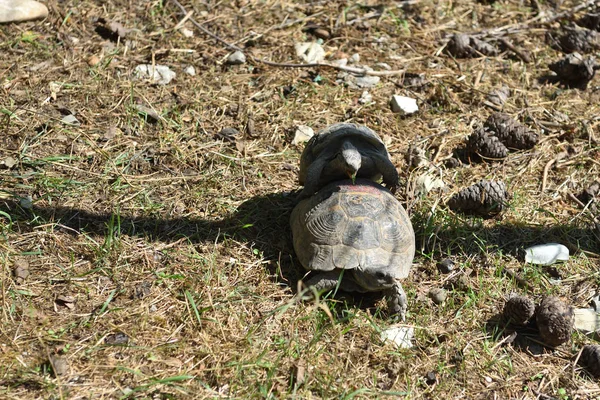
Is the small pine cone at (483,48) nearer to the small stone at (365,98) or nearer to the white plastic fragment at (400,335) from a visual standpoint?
the small stone at (365,98)

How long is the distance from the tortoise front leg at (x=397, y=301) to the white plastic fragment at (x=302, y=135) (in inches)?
66.1

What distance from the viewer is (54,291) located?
12.1 feet

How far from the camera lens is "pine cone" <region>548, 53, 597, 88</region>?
5.76 meters

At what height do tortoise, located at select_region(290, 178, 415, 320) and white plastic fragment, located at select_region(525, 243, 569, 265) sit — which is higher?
tortoise, located at select_region(290, 178, 415, 320)

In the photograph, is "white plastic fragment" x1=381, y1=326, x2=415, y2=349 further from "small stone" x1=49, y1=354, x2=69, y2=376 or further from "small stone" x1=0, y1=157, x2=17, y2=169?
"small stone" x1=0, y1=157, x2=17, y2=169

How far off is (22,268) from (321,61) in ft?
10.5

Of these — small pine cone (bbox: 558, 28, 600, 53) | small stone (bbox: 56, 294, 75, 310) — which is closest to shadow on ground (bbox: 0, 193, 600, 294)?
small stone (bbox: 56, 294, 75, 310)

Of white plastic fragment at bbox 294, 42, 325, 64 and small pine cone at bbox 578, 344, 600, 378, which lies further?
white plastic fragment at bbox 294, 42, 325, 64

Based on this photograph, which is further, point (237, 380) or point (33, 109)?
point (33, 109)

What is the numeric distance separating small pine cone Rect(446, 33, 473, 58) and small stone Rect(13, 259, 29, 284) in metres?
4.17

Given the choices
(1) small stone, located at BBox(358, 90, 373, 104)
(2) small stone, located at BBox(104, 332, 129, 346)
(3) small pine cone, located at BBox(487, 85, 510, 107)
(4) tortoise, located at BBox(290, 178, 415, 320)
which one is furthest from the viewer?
(3) small pine cone, located at BBox(487, 85, 510, 107)

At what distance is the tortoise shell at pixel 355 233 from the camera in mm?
3723

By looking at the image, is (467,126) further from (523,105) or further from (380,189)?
(380,189)

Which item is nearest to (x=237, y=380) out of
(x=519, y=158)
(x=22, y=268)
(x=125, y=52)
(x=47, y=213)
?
(x=22, y=268)
